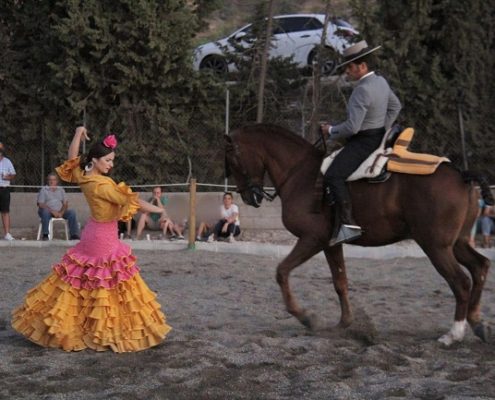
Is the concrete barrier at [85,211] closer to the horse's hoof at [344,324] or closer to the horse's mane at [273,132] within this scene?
the horse's mane at [273,132]

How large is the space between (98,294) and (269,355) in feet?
4.74

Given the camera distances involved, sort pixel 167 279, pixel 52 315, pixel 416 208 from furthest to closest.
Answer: pixel 167 279 < pixel 416 208 < pixel 52 315

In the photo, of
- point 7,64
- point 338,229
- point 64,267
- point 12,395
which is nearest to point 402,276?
point 338,229

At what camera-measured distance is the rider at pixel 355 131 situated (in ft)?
22.5

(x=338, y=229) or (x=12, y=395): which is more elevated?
(x=338, y=229)

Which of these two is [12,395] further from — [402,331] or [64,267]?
[402,331]

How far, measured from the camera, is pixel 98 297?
6180 millimetres

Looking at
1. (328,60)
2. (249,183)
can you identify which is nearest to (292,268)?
(249,183)

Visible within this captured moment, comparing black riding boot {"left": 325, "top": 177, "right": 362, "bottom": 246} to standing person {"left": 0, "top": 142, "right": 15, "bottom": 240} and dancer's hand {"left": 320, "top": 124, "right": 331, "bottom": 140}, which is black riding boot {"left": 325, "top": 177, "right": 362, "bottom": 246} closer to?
dancer's hand {"left": 320, "top": 124, "right": 331, "bottom": 140}

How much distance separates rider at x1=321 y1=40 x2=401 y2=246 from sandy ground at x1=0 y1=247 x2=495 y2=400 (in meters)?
1.03

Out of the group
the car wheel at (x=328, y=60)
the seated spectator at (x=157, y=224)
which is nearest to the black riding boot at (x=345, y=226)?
the seated spectator at (x=157, y=224)

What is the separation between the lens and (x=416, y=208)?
265 inches

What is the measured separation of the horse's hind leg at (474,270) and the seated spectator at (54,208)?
30.7ft

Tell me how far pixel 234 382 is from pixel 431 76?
520 inches
